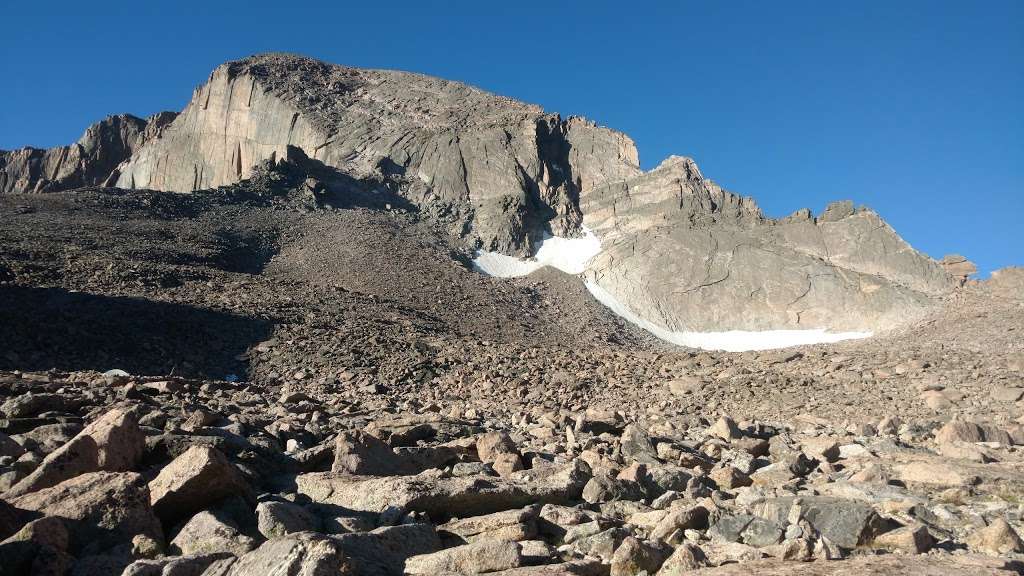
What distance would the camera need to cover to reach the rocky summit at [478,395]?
4668 millimetres

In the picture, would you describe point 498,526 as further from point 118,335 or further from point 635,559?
point 118,335

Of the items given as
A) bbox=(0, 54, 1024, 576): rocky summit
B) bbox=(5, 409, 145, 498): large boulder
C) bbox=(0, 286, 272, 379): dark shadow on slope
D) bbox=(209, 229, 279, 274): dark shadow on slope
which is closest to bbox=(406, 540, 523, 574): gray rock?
bbox=(0, 54, 1024, 576): rocky summit

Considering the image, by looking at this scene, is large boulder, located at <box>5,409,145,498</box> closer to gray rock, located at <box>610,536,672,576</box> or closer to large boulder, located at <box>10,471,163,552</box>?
large boulder, located at <box>10,471,163,552</box>

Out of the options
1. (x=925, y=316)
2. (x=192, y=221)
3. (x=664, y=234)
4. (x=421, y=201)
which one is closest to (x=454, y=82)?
(x=421, y=201)

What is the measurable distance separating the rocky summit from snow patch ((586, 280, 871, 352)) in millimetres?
274

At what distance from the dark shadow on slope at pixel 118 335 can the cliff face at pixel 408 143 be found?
3641 cm

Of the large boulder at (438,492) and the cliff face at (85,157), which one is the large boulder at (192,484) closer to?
the large boulder at (438,492)

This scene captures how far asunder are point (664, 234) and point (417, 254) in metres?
22.8

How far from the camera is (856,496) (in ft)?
21.1

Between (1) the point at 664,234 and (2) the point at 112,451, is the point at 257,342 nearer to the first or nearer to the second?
(2) the point at 112,451

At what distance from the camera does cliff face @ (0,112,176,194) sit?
90.9 metres

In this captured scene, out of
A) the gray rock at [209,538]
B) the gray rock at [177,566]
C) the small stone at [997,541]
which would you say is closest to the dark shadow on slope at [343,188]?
the gray rock at [209,538]

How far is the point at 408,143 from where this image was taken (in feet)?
229

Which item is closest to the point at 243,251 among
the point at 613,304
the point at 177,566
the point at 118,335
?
the point at 118,335
